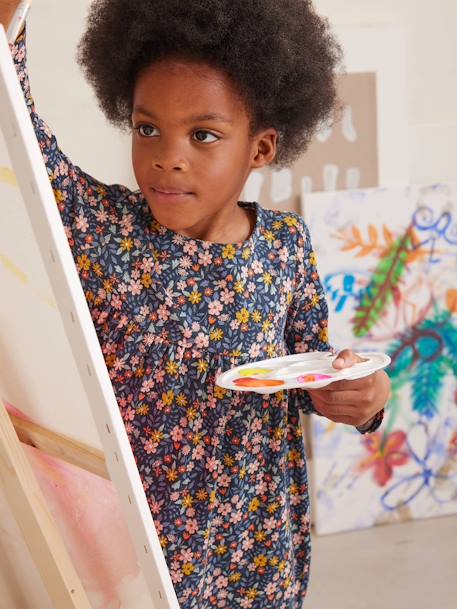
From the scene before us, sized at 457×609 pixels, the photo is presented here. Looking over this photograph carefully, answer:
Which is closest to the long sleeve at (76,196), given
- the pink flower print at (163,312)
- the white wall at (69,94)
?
the pink flower print at (163,312)

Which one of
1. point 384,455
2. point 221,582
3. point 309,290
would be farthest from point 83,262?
point 384,455

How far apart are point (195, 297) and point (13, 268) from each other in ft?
0.89

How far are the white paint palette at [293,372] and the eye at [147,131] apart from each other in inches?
10.9

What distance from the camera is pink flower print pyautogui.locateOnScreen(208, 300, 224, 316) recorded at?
39.2 inches

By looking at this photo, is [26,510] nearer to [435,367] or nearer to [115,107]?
[115,107]

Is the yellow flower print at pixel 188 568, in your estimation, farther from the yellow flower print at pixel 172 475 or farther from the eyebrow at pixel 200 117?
the eyebrow at pixel 200 117

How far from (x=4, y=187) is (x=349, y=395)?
520 millimetres

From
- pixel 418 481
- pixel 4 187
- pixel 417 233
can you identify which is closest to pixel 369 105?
pixel 417 233

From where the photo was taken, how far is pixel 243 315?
1016 millimetres

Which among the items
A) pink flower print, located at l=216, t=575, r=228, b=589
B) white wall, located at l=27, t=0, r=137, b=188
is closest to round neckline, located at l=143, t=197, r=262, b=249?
pink flower print, located at l=216, t=575, r=228, b=589

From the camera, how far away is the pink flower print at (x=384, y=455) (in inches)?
84.6

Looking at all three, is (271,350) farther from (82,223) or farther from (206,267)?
(82,223)

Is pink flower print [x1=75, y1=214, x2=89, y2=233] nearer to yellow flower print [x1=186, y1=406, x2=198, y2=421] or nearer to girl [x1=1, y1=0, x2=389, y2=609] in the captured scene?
girl [x1=1, y1=0, x2=389, y2=609]

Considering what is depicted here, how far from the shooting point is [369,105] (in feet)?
6.55
